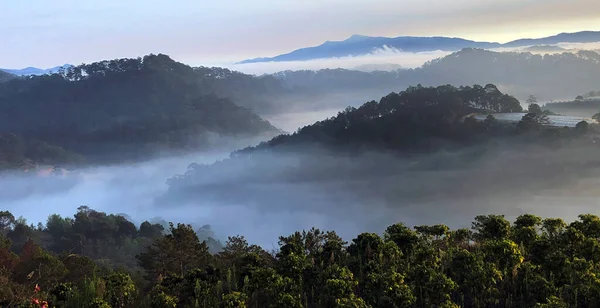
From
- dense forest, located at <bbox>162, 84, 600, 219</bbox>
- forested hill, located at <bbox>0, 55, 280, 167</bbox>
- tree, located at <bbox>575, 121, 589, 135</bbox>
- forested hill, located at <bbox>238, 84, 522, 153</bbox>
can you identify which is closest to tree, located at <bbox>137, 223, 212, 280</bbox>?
tree, located at <bbox>575, 121, 589, 135</bbox>

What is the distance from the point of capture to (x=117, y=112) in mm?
186875

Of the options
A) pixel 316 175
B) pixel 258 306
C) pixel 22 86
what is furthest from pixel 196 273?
pixel 22 86

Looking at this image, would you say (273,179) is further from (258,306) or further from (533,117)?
(258,306)

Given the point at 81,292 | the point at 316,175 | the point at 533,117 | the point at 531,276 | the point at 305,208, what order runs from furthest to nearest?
1. the point at 316,175
2. the point at 305,208
3. the point at 533,117
4. the point at 81,292
5. the point at 531,276

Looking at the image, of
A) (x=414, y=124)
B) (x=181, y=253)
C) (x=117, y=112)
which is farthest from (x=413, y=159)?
(x=117, y=112)

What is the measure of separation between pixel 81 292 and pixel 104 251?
161ft

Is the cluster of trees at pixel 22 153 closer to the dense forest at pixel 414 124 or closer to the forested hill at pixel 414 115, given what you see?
the dense forest at pixel 414 124

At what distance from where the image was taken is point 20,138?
5881 inches

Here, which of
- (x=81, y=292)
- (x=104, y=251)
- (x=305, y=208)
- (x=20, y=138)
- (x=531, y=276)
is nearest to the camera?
(x=531, y=276)

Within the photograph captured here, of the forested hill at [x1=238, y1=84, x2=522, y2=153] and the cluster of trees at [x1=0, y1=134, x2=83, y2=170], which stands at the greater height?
the forested hill at [x1=238, y1=84, x2=522, y2=153]

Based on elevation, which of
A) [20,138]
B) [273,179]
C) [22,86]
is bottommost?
[273,179]

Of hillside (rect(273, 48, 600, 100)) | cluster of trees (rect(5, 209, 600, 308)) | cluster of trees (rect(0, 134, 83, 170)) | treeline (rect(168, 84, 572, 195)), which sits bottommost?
cluster of trees (rect(0, 134, 83, 170))

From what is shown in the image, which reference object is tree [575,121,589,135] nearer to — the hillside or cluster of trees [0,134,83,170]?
the hillside

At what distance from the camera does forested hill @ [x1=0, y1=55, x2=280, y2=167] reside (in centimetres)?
17500
